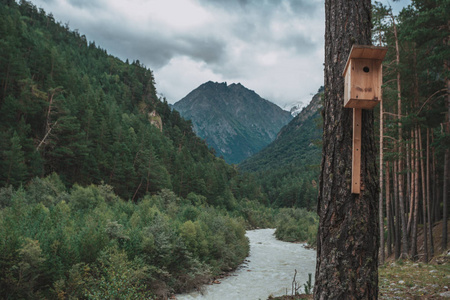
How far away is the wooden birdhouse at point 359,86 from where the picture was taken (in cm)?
276

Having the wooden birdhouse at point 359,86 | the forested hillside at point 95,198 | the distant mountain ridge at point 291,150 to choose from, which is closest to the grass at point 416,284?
the wooden birdhouse at point 359,86

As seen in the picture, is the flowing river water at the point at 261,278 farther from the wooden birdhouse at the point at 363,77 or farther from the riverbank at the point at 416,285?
the wooden birdhouse at the point at 363,77

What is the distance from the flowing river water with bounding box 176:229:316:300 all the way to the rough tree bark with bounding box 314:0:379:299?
4316 millimetres

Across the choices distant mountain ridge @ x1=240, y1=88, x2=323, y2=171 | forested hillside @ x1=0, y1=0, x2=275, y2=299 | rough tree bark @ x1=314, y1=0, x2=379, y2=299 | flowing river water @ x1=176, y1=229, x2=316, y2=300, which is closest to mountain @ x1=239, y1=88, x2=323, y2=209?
distant mountain ridge @ x1=240, y1=88, x2=323, y2=171

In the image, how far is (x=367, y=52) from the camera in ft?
9.21

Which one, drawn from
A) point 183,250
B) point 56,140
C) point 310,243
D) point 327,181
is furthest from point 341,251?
point 56,140

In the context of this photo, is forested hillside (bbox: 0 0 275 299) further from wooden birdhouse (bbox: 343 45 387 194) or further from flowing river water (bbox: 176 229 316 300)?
wooden birdhouse (bbox: 343 45 387 194)

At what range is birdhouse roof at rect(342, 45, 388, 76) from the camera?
8.98 ft

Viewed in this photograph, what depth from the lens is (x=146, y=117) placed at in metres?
59.4

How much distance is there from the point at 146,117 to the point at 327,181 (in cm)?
5951

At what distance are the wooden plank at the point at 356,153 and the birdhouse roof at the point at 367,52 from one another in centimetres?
54

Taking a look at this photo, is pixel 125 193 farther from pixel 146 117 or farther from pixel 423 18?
pixel 146 117

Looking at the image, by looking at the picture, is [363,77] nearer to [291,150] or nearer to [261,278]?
[261,278]

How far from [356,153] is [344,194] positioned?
16.4 inches
